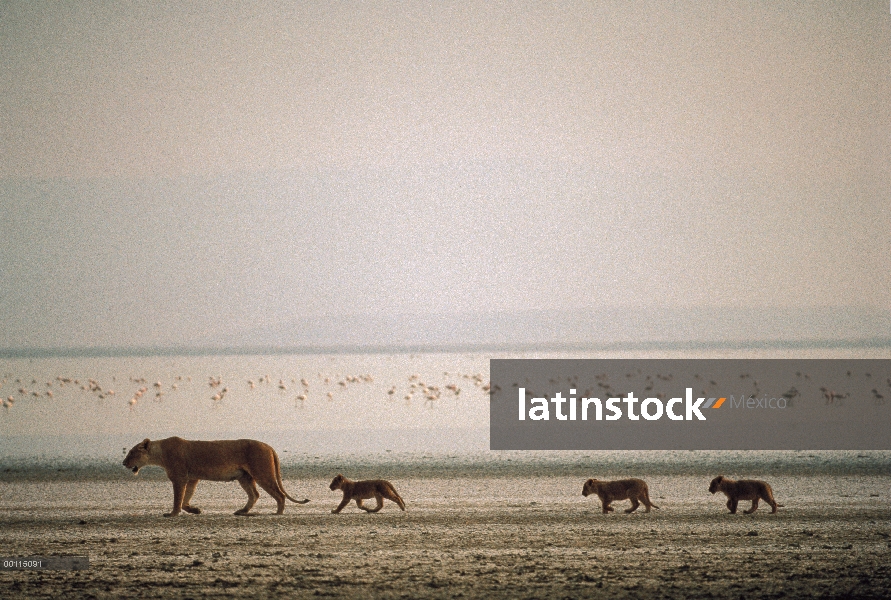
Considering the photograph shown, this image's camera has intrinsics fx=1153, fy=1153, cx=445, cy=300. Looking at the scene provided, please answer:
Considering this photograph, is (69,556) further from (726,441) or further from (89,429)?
(89,429)

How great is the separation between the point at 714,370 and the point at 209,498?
2707 centimetres

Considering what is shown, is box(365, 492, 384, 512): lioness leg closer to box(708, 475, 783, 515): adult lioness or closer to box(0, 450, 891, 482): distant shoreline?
box(0, 450, 891, 482): distant shoreline

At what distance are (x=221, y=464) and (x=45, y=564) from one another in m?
3.04

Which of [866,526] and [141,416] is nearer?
[866,526]

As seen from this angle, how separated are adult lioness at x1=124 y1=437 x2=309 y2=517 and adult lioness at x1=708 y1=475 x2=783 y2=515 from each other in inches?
189

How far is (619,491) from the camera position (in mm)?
13219

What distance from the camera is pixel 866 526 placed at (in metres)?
12.1

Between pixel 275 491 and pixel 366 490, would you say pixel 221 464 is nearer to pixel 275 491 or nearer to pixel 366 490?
pixel 275 491

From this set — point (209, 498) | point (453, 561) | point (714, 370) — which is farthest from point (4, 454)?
point (714, 370)

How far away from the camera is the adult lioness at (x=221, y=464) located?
13.1 metres
